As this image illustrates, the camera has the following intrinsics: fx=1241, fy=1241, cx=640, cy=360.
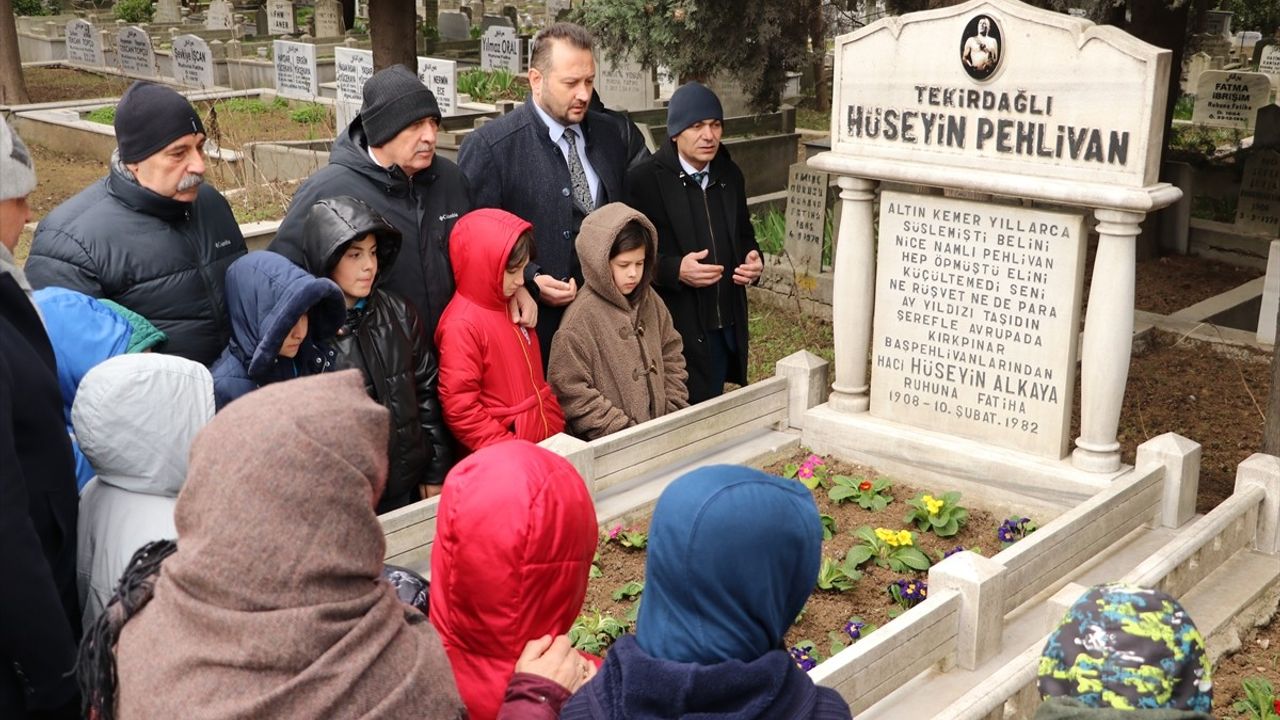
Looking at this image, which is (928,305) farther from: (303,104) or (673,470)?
(303,104)

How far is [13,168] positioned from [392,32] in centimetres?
1186

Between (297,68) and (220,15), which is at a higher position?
(220,15)

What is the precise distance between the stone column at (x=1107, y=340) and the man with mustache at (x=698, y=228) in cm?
145

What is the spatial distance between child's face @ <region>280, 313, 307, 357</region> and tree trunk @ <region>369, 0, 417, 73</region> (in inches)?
413

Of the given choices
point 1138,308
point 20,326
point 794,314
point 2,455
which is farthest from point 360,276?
point 1138,308

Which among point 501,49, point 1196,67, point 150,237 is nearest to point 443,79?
point 501,49

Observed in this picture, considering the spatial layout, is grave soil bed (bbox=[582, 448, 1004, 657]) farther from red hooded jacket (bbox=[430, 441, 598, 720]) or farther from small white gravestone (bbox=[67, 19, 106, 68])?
small white gravestone (bbox=[67, 19, 106, 68])

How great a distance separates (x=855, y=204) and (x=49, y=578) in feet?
14.1

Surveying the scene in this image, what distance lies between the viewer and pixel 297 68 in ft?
54.1

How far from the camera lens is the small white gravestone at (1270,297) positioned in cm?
805

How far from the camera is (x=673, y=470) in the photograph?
5.57 meters

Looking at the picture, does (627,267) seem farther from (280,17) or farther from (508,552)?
(280,17)

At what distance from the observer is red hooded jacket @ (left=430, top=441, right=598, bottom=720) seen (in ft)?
7.76

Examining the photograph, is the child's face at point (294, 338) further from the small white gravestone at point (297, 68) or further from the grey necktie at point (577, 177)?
the small white gravestone at point (297, 68)
